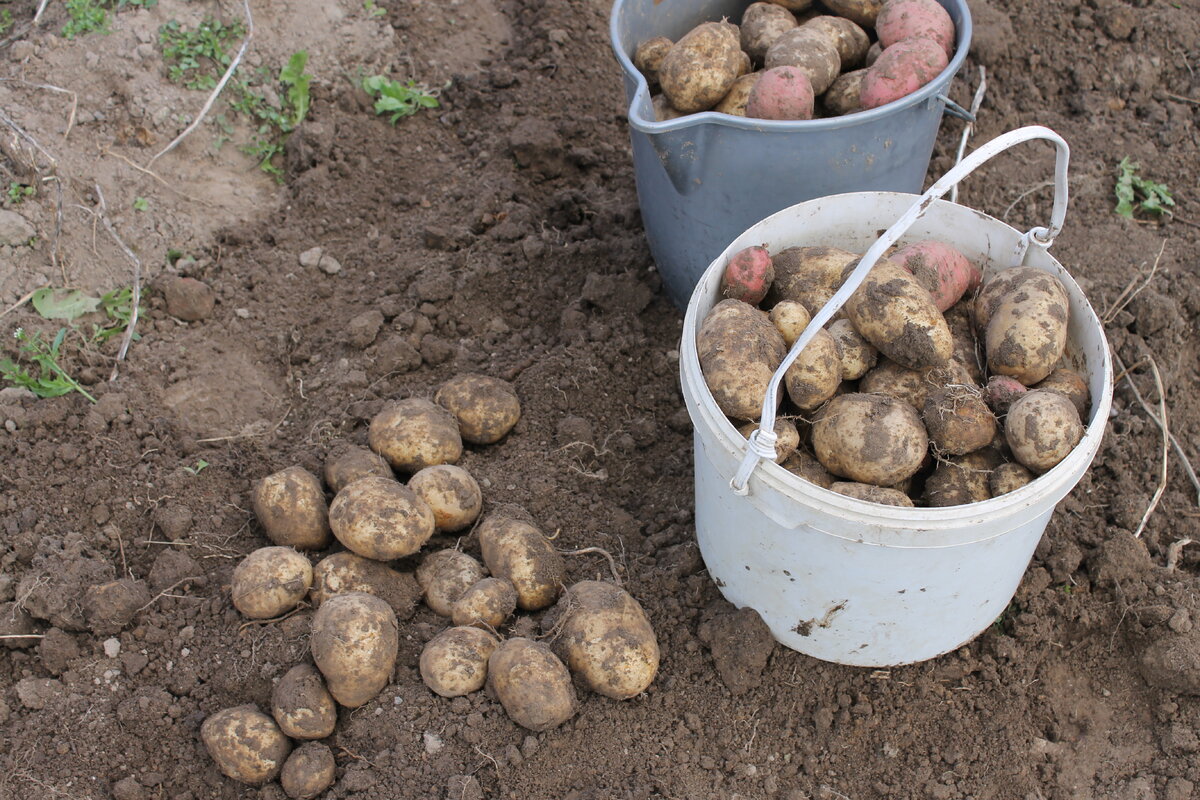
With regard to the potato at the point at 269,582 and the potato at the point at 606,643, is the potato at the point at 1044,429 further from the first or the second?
the potato at the point at 269,582

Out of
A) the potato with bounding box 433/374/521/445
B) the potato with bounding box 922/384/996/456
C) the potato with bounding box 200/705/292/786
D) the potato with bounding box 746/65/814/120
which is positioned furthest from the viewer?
the potato with bounding box 433/374/521/445

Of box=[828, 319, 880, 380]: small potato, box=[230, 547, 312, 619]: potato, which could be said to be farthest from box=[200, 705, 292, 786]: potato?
box=[828, 319, 880, 380]: small potato

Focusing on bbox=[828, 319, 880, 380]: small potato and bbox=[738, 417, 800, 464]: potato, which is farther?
bbox=[828, 319, 880, 380]: small potato

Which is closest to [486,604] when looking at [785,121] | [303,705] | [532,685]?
[532,685]

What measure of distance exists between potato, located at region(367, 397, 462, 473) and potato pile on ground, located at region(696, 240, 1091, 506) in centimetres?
91

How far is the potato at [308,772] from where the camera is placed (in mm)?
2156

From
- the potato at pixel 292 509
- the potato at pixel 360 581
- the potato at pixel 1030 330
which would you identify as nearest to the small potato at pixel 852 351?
the potato at pixel 1030 330

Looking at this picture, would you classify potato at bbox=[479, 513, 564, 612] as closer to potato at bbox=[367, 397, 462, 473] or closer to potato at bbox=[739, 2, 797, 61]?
potato at bbox=[367, 397, 462, 473]

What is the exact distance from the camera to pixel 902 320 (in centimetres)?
214

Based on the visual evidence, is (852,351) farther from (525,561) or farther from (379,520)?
(379,520)

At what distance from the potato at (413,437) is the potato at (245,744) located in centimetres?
81

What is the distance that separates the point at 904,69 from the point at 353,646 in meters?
2.15

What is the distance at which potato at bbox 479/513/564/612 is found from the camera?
2.45 m

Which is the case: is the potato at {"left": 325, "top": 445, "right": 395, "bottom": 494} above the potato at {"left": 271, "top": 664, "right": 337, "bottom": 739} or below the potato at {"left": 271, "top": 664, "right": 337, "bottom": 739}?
above
